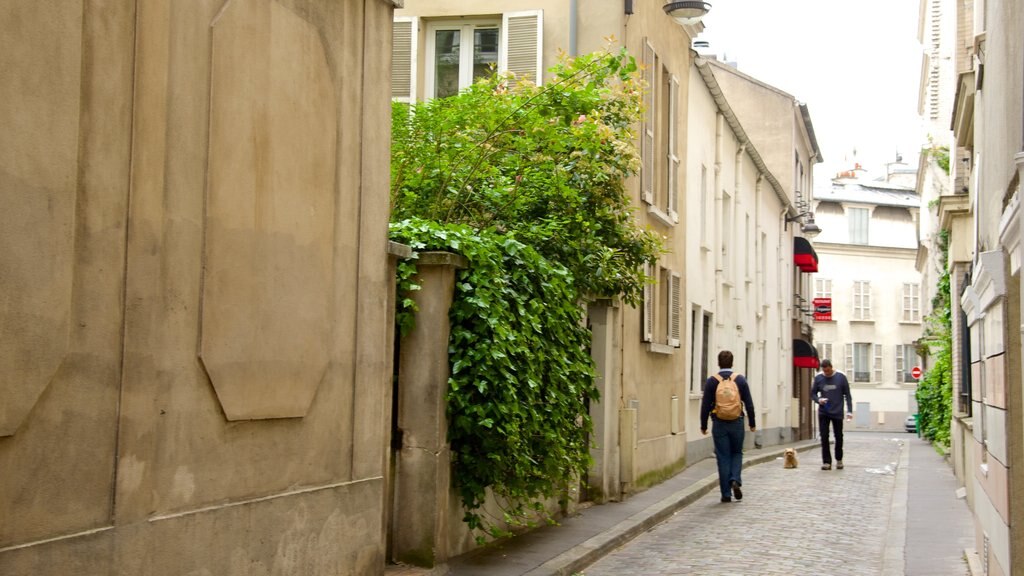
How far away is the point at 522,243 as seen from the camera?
37.5ft

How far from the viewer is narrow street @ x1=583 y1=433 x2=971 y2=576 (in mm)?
10430

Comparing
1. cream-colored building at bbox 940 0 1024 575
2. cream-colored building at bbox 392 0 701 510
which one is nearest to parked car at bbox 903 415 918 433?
cream-colored building at bbox 392 0 701 510

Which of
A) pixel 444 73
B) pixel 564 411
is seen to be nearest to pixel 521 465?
pixel 564 411

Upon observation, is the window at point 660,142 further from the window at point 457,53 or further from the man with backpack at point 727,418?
the man with backpack at point 727,418

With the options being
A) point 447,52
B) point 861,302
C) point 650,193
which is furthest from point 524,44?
point 861,302

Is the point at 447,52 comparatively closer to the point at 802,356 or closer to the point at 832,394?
the point at 832,394

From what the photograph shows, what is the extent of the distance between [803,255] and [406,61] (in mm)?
25074

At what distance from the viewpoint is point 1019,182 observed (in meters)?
6.30

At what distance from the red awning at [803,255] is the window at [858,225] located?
30870 mm

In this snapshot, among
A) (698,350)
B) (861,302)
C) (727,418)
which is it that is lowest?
(727,418)

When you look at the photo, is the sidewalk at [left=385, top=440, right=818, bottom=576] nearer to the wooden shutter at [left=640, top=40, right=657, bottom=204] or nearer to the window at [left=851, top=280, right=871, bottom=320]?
the wooden shutter at [left=640, top=40, right=657, bottom=204]

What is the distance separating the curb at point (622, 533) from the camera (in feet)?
32.2

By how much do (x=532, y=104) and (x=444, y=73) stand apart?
4.39 metres

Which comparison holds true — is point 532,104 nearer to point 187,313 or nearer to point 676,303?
point 187,313
